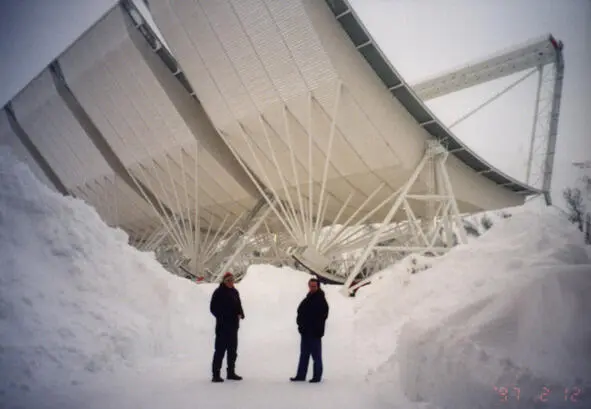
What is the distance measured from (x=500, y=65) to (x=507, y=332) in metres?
21.5

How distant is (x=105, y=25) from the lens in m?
19.3

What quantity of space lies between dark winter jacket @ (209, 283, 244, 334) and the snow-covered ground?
0.68 metres

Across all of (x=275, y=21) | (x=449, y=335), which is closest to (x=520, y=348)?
(x=449, y=335)

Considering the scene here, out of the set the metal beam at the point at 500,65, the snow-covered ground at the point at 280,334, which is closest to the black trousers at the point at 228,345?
the snow-covered ground at the point at 280,334

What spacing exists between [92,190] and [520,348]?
31.9 meters

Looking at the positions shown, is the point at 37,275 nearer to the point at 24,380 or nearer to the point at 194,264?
the point at 24,380

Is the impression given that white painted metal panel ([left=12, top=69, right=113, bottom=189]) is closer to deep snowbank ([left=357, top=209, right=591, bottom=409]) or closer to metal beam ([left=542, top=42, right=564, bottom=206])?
deep snowbank ([left=357, top=209, right=591, bottom=409])

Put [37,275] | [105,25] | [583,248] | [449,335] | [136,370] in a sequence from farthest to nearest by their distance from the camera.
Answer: [105,25] < [37,275] < [136,370] < [583,248] < [449,335]

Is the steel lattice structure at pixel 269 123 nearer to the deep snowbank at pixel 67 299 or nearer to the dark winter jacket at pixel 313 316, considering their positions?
the deep snowbank at pixel 67 299

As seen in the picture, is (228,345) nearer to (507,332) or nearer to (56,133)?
(507,332)

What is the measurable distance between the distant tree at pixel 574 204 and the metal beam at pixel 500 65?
8.73m

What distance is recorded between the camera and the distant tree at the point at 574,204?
75.1ft

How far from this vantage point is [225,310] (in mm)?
5195
